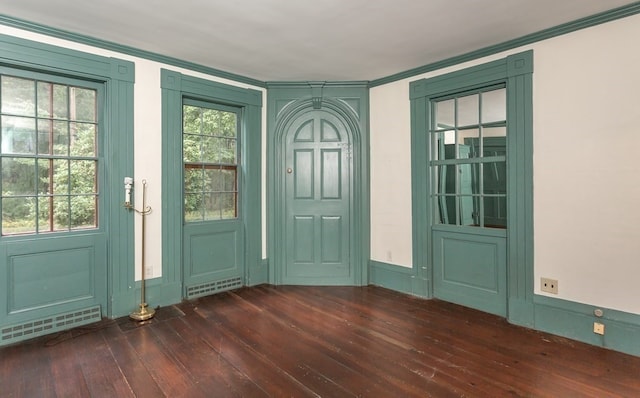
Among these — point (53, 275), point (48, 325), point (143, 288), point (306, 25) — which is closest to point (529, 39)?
point (306, 25)

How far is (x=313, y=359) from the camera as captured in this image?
245cm

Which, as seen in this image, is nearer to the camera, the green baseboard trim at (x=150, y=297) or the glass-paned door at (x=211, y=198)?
the green baseboard trim at (x=150, y=297)

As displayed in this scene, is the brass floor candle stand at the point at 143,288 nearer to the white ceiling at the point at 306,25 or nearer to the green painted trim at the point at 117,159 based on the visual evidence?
the green painted trim at the point at 117,159

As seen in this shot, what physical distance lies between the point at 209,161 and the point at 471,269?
3139 millimetres

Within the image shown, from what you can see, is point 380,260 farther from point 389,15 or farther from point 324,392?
point 389,15

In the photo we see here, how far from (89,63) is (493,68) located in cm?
375

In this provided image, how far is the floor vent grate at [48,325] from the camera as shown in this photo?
2.72m

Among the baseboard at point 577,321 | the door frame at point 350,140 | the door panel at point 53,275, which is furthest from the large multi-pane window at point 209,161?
the baseboard at point 577,321

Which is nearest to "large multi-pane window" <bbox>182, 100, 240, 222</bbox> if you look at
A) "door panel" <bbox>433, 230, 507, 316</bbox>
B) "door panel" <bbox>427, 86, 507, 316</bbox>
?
"door panel" <bbox>427, 86, 507, 316</bbox>

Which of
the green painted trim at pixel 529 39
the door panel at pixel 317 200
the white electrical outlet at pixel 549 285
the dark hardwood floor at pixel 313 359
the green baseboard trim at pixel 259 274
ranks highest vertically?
the green painted trim at pixel 529 39

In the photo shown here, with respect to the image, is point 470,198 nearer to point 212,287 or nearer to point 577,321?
point 577,321

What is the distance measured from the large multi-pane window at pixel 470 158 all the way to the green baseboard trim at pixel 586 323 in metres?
0.82

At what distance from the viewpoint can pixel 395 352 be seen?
8.38 ft

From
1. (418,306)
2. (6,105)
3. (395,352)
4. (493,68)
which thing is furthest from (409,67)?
(6,105)
